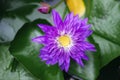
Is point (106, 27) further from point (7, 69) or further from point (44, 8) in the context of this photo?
point (7, 69)

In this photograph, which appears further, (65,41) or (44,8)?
(44,8)

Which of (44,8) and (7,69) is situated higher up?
(44,8)

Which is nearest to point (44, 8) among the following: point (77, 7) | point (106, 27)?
point (77, 7)

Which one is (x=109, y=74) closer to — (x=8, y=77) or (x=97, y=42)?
(x=97, y=42)

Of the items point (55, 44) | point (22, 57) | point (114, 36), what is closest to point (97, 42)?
point (114, 36)

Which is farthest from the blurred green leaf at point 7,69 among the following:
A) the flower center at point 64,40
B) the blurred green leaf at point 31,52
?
the flower center at point 64,40

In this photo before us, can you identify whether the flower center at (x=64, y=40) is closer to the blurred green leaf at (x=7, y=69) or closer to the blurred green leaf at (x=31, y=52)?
the blurred green leaf at (x=31, y=52)
